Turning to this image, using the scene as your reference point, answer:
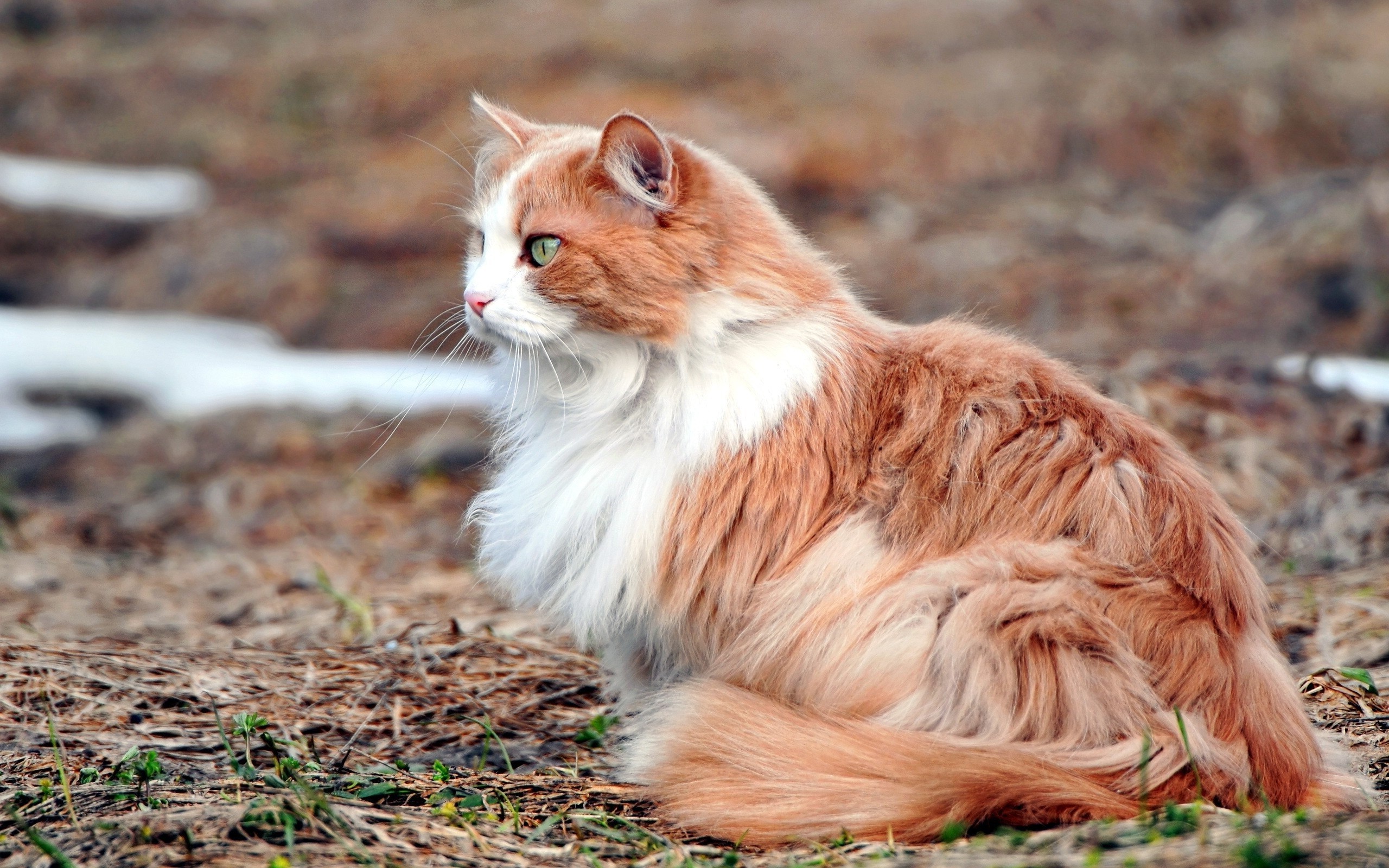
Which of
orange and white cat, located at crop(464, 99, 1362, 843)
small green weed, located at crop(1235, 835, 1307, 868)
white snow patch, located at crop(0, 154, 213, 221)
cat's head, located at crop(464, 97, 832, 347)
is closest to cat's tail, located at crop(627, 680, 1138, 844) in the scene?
orange and white cat, located at crop(464, 99, 1362, 843)

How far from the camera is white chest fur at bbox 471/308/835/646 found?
9.11 feet

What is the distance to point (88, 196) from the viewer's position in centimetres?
972

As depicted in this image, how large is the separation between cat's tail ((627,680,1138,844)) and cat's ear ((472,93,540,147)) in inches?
67.6

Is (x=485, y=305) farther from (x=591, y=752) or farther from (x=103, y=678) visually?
(x=103, y=678)

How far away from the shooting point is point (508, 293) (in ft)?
9.34

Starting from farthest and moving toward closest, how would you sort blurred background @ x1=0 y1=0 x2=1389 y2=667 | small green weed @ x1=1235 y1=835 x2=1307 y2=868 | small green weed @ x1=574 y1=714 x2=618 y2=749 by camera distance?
blurred background @ x1=0 y1=0 x2=1389 y2=667
small green weed @ x1=574 y1=714 x2=618 y2=749
small green weed @ x1=1235 y1=835 x2=1307 y2=868

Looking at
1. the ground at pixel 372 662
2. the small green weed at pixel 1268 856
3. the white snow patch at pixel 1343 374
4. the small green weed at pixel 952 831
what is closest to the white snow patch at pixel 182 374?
the ground at pixel 372 662

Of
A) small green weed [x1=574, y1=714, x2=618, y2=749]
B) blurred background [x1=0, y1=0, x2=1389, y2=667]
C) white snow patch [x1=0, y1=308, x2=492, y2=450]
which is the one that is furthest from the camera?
white snow patch [x1=0, y1=308, x2=492, y2=450]

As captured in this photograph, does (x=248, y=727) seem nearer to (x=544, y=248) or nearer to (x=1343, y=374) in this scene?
(x=544, y=248)

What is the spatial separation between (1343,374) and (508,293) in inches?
181

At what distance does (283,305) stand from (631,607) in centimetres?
→ 674

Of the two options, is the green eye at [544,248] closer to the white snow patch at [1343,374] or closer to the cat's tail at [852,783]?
the cat's tail at [852,783]

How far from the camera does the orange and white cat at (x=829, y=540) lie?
7.87 ft

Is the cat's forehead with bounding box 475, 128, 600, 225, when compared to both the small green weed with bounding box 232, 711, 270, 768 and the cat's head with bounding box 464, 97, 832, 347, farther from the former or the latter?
the small green weed with bounding box 232, 711, 270, 768
